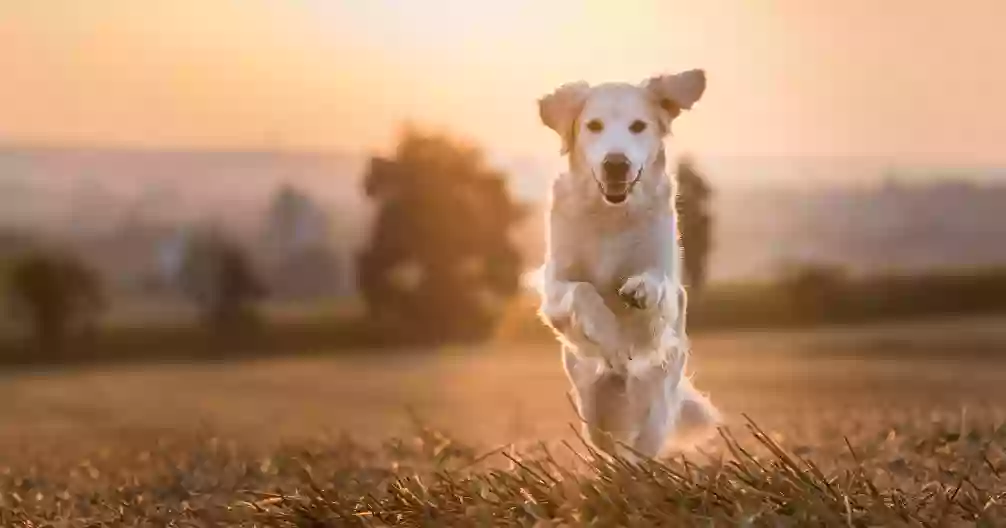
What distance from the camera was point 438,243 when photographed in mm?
1592

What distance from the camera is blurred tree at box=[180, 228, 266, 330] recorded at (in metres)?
1.59

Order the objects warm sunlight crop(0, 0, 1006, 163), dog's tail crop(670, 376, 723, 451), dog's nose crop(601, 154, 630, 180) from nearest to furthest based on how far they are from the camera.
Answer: dog's nose crop(601, 154, 630, 180)
dog's tail crop(670, 376, 723, 451)
warm sunlight crop(0, 0, 1006, 163)

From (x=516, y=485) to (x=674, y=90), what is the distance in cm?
54

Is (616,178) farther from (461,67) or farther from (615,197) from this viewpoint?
(461,67)

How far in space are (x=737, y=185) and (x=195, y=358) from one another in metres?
0.98

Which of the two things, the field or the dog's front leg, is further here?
the field

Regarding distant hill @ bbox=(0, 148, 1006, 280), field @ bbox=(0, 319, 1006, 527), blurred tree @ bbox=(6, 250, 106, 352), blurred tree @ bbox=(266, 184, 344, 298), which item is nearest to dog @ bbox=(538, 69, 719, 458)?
field @ bbox=(0, 319, 1006, 527)

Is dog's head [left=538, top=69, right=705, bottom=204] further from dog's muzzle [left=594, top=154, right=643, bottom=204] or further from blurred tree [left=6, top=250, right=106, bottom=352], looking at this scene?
blurred tree [left=6, top=250, right=106, bottom=352]

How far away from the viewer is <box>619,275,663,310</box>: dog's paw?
3.83 ft

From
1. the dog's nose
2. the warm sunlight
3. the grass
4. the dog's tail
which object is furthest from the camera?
the warm sunlight

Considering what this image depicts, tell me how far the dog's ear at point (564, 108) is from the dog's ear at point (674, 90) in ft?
0.29

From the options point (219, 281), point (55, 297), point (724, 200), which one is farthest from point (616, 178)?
point (55, 297)

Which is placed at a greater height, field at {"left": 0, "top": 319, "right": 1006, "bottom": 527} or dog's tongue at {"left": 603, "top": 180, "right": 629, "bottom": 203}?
dog's tongue at {"left": 603, "top": 180, "right": 629, "bottom": 203}

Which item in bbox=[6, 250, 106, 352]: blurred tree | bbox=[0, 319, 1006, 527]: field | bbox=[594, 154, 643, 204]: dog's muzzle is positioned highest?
bbox=[594, 154, 643, 204]: dog's muzzle
